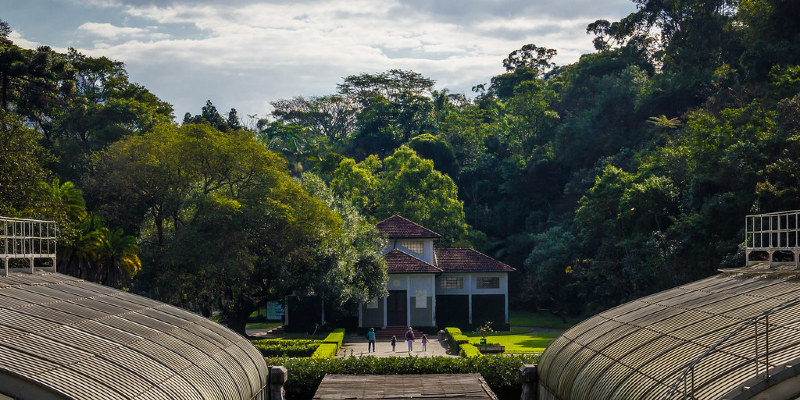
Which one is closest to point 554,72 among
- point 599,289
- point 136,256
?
point 599,289

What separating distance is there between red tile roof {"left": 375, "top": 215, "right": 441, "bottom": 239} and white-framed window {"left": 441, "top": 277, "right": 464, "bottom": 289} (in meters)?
3.24

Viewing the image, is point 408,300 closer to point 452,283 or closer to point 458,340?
point 452,283

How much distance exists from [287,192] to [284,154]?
141 ft

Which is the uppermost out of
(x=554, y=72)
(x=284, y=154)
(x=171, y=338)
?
(x=554, y=72)

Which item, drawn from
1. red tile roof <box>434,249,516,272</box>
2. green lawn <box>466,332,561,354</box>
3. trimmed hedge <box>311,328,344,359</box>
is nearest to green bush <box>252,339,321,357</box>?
trimmed hedge <box>311,328,344,359</box>

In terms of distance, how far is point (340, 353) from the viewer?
4247cm

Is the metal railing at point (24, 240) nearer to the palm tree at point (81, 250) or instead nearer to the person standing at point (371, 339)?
the palm tree at point (81, 250)

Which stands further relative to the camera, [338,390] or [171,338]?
[338,390]

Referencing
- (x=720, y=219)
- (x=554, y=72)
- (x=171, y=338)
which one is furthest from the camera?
(x=554, y=72)

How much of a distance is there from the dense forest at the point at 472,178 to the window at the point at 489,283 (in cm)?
387

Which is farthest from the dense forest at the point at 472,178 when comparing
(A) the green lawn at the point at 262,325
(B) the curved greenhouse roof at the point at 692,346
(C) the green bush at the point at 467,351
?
(B) the curved greenhouse roof at the point at 692,346

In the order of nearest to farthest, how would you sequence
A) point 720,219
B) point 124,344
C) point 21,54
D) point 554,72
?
point 124,344 → point 720,219 → point 21,54 → point 554,72

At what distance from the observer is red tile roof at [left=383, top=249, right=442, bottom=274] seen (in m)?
54.3

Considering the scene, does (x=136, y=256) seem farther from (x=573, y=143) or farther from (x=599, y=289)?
(x=573, y=143)
